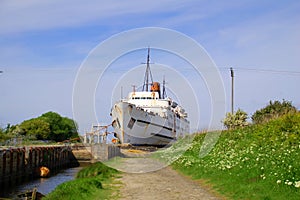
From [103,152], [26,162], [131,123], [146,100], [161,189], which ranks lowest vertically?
[26,162]

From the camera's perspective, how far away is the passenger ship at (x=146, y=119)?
5209 cm

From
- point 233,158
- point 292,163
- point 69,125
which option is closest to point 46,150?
point 233,158

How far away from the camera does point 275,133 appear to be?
63.7 feet

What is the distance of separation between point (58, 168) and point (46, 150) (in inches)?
123

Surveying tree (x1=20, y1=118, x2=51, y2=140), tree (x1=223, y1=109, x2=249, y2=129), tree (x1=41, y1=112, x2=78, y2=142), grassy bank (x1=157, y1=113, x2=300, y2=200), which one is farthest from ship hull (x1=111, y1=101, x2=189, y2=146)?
tree (x1=41, y1=112, x2=78, y2=142)

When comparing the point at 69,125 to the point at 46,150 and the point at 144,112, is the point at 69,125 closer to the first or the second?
the point at 144,112

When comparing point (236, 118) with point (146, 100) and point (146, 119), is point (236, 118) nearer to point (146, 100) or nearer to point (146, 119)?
point (146, 119)

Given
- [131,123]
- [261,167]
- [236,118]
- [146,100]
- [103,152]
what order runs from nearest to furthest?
[261,167] → [103,152] → [236,118] → [131,123] → [146,100]

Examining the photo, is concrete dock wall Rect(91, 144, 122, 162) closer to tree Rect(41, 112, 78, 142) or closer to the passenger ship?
the passenger ship

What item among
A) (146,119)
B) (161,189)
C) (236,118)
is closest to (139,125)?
(146,119)

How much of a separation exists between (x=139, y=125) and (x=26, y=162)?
2280 centimetres

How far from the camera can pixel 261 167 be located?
14383mm

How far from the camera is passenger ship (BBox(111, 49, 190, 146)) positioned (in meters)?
52.1

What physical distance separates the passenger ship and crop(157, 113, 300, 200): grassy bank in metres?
28.5
